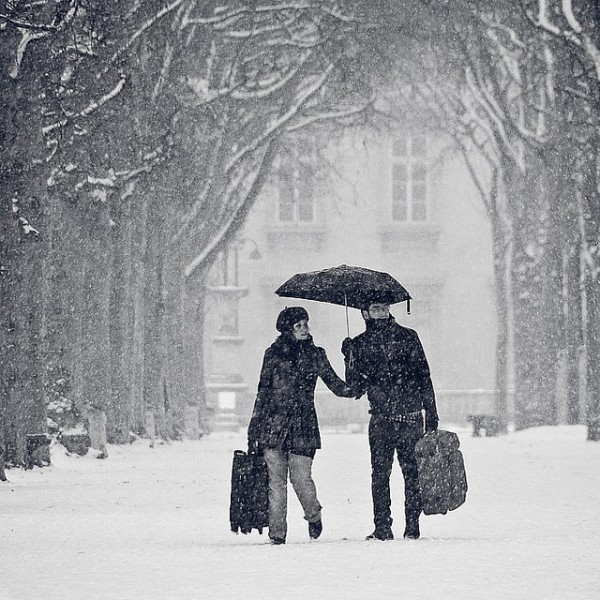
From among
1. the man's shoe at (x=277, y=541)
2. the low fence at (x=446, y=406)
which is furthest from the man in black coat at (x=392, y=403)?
the low fence at (x=446, y=406)

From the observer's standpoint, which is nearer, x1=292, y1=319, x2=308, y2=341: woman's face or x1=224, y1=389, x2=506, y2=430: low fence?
x1=292, y1=319, x2=308, y2=341: woman's face

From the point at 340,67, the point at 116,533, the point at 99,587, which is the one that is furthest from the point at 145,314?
the point at 99,587

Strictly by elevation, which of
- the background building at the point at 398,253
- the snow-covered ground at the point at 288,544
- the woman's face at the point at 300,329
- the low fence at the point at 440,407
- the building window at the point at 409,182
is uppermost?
the building window at the point at 409,182

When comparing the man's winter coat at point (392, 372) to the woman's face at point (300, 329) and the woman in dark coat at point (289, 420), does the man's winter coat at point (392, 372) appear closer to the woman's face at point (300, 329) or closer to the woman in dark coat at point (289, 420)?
the woman in dark coat at point (289, 420)

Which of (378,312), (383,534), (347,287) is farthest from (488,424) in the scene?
(383,534)

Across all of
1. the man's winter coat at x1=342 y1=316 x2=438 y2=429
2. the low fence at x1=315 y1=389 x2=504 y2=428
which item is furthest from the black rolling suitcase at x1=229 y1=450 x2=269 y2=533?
the low fence at x1=315 y1=389 x2=504 y2=428

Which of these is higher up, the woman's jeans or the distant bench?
the woman's jeans

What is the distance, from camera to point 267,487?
33.8ft

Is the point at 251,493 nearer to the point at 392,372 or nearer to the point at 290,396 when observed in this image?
the point at 290,396

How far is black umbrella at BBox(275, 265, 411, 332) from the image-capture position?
10484 millimetres

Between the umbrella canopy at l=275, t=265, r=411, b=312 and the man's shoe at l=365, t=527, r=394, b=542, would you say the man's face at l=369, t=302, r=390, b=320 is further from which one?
the man's shoe at l=365, t=527, r=394, b=542

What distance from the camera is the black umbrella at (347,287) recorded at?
1048 centimetres

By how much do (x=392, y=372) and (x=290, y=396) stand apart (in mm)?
670

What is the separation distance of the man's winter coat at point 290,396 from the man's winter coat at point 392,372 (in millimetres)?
155
